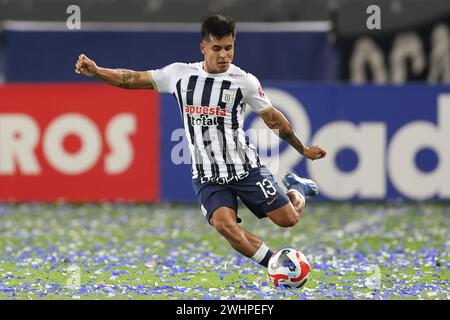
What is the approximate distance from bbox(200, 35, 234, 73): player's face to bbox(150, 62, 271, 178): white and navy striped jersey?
119 millimetres

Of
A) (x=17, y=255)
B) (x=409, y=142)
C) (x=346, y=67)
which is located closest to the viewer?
(x=17, y=255)

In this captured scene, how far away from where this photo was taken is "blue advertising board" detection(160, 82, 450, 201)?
47.5 feet

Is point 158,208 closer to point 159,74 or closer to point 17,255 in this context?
point 17,255

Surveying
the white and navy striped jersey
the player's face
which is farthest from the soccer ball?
the player's face

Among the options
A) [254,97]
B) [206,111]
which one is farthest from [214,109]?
[254,97]

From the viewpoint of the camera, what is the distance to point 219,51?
26.9ft

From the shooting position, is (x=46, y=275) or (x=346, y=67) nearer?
(x=46, y=275)

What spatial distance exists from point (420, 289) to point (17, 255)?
434 centimetres

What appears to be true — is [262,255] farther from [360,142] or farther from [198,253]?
[360,142]

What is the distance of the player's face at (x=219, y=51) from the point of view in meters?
8.13

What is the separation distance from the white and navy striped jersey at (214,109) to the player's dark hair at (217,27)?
38 cm

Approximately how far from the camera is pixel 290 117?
576 inches

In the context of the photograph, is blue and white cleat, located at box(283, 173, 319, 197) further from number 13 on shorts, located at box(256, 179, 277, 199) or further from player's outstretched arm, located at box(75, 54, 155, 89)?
player's outstretched arm, located at box(75, 54, 155, 89)
